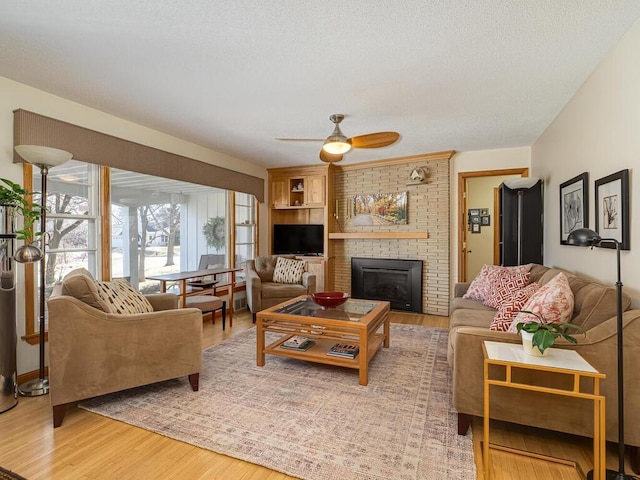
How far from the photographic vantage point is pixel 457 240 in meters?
4.73

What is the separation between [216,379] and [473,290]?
2.65m

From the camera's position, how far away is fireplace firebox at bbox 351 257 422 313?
16.1ft

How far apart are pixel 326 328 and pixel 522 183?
2734 millimetres

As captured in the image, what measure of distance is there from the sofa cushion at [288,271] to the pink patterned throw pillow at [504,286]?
2.46 meters

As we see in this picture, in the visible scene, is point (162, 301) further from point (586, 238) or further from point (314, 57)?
point (586, 238)

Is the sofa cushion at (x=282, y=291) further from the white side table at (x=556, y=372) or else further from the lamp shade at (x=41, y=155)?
the white side table at (x=556, y=372)

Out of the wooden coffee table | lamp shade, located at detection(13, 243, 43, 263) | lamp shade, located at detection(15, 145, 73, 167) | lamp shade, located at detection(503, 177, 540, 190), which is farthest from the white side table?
lamp shade, located at detection(15, 145, 73, 167)

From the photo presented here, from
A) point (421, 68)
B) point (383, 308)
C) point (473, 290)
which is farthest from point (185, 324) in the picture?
point (473, 290)

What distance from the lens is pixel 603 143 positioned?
223cm

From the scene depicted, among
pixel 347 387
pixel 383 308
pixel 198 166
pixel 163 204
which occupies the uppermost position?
pixel 198 166

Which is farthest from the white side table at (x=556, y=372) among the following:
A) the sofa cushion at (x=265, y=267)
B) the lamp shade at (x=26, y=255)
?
the sofa cushion at (x=265, y=267)

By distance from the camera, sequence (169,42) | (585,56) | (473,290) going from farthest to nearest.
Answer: (473,290)
(585,56)
(169,42)

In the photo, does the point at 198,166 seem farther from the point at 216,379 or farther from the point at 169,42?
the point at 216,379

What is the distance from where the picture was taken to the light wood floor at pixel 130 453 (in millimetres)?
1595
